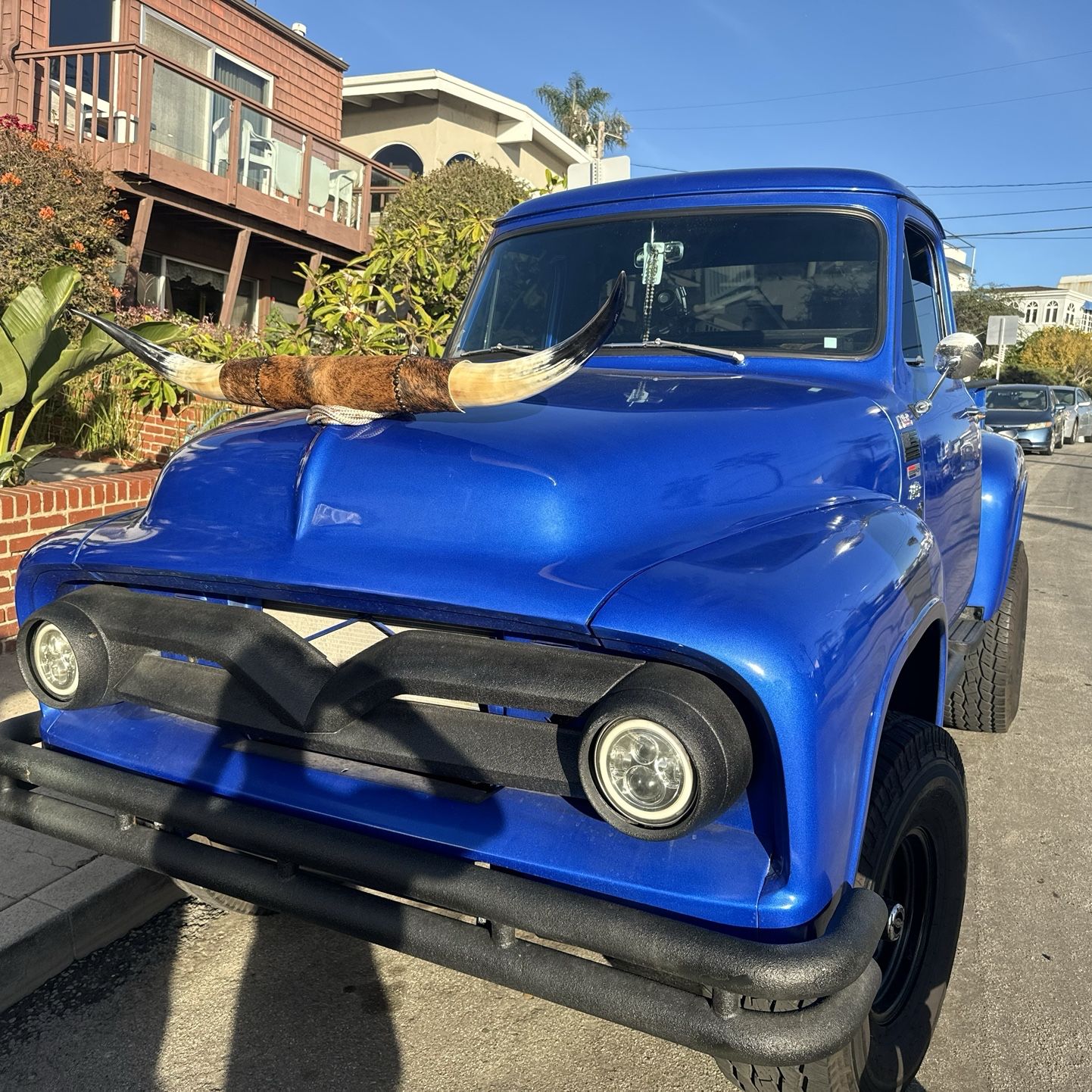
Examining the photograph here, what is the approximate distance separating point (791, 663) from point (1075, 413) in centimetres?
2817

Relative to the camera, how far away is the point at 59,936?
2969 millimetres

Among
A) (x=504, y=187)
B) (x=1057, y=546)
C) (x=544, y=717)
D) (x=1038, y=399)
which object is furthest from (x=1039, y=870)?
(x=1038, y=399)

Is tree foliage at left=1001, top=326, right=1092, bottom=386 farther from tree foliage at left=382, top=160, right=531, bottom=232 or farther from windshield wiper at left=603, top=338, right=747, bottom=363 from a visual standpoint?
windshield wiper at left=603, top=338, right=747, bottom=363

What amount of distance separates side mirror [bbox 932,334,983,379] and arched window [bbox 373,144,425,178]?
22.1 meters

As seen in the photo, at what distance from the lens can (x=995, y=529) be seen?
4414 mm

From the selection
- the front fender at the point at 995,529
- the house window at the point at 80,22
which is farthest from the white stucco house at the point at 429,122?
the front fender at the point at 995,529

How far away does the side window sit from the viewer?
3428mm

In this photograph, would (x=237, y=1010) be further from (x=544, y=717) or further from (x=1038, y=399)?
(x=1038, y=399)

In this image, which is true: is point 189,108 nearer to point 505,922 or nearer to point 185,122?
point 185,122

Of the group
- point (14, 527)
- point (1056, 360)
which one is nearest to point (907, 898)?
point (14, 527)

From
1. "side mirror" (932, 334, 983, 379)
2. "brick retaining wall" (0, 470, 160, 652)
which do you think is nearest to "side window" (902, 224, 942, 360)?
"side mirror" (932, 334, 983, 379)

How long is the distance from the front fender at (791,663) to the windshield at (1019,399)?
23.2 m

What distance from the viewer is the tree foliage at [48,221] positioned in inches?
346

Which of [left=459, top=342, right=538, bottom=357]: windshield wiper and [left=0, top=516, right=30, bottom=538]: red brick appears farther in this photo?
[left=0, top=516, right=30, bottom=538]: red brick
